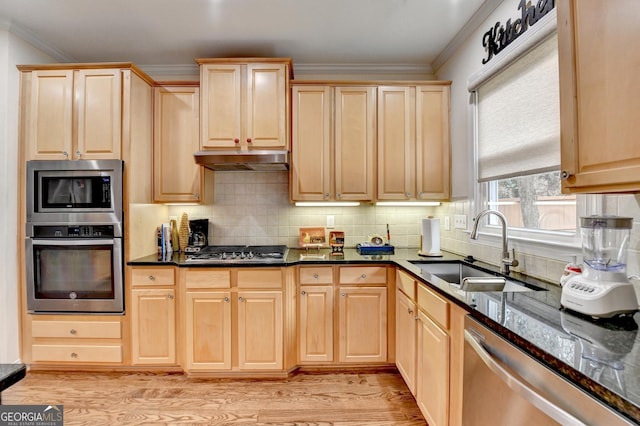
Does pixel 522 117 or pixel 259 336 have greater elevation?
pixel 522 117

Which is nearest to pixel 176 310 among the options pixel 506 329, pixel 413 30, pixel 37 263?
pixel 37 263

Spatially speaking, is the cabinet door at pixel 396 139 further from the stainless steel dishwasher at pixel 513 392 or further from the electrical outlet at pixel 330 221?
the stainless steel dishwasher at pixel 513 392

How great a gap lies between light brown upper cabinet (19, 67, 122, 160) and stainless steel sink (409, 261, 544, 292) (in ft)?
8.78

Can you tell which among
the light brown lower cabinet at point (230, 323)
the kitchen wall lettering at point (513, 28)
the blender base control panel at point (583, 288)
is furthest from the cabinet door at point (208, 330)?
the kitchen wall lettering at point (513, 28)

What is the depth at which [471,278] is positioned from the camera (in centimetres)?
178

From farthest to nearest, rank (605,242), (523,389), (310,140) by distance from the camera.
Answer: (310,140) → (605,242) → (523,389)

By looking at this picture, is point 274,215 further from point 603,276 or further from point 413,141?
point 603,276

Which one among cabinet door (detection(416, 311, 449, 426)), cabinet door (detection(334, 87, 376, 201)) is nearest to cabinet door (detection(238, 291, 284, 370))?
cabinet door (detection(416, 311, 449, 426))

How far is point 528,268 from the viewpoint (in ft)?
5.93

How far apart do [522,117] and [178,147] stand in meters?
2.68

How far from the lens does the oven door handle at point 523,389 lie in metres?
0.79

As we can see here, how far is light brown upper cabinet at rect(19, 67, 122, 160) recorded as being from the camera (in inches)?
95.1

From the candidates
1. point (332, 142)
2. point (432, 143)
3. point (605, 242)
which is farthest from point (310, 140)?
point (605, 242)

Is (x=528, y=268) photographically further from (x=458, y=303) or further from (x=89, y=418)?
(x=89, y=418)
